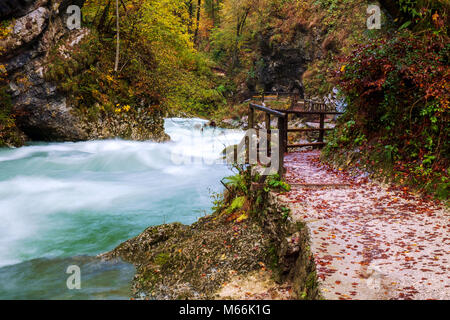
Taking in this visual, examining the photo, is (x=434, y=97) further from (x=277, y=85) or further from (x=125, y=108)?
(x=277, y=85)

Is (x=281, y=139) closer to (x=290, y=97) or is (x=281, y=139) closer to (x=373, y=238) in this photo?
(x=373, y=238)

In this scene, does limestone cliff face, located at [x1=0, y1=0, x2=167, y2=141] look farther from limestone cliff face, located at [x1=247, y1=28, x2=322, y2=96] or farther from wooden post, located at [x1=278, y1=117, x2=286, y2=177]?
limestone cliff face, located at [x1=247, y1=28, x2=322, y2=96]

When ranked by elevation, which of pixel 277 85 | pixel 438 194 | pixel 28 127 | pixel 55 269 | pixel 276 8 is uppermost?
pixel 276 8

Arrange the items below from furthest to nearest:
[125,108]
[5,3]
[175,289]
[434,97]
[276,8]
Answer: [276,8] < [125,108] < [5,3] < [434,97] < [175,289]

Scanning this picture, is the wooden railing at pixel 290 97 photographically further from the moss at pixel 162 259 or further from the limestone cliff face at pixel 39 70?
the moss at pixel 162 259

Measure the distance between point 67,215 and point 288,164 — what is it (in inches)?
238

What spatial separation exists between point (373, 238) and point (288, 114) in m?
22.5

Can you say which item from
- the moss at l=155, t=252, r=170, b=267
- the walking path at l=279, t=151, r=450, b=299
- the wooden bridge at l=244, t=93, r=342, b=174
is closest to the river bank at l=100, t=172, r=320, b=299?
the moss at l=155, t=252, r=170, b=267

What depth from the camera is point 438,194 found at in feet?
19.1

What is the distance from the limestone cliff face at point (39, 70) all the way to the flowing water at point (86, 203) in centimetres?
79

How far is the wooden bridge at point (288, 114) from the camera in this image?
6.17m

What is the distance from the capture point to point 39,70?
14023 mm

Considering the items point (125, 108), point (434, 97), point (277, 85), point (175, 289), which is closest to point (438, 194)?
point (434, 97)

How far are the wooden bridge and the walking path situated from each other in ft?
3.89
